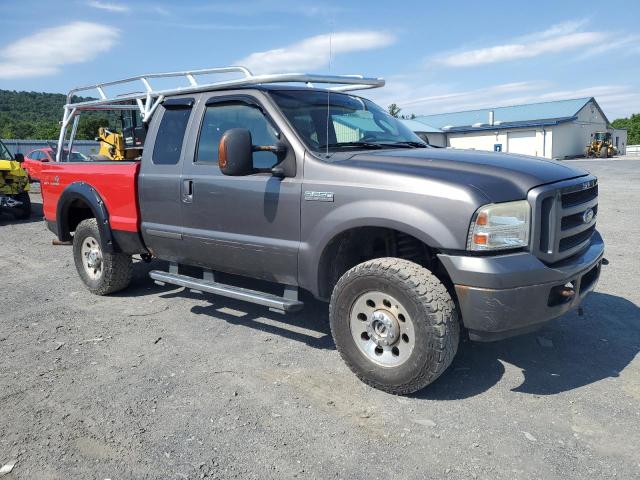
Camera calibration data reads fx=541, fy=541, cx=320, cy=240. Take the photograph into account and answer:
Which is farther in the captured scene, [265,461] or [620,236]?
[620,236]

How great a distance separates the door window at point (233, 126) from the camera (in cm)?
427

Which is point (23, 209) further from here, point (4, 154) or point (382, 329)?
point (382, 329)

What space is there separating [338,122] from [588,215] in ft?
6.72

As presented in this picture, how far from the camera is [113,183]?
552cm

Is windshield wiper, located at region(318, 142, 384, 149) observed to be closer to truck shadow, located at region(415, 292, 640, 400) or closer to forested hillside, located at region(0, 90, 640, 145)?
truck shadow, located at region(415, 292, 640, 400)

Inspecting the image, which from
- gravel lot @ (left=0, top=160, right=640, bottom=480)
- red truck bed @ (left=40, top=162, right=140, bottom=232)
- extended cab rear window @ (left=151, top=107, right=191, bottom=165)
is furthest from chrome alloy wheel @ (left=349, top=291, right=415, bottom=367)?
red truck bed @ (left=40, top=162, right=140, bottom=232)

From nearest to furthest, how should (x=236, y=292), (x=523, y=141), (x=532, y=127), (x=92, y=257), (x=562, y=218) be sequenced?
(x=562, y=218) → (x=236, y=292) → (x=92, y=257) → (x=532, y=127) → (x=523, y=141)

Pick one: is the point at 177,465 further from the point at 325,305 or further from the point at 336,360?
the point at 325,305

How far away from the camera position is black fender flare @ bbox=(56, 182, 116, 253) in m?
5.65

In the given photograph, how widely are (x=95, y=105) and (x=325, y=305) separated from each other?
12.5 ft

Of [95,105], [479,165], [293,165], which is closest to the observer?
[479,165]

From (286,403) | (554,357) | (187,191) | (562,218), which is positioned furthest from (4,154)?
(562,218)

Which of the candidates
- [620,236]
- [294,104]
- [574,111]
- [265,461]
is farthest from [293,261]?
[574,111]

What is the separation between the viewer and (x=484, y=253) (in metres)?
3.24
